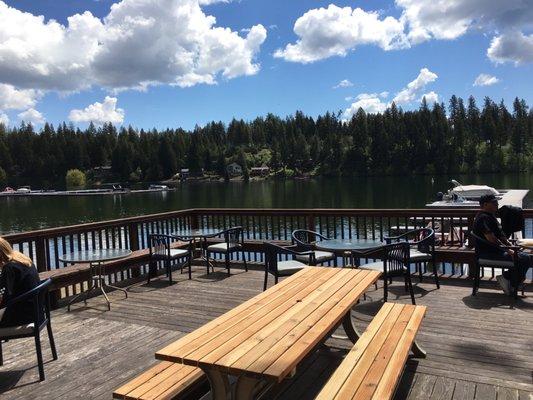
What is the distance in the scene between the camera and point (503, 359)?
12.7 feet

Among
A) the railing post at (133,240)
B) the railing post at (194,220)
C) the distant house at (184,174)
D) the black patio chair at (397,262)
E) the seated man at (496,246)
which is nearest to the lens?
the black patio chair at (397,262)

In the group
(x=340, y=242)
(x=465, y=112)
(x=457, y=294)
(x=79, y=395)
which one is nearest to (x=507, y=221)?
(x=457, y=294)

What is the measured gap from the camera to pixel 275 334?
2625 millimetres

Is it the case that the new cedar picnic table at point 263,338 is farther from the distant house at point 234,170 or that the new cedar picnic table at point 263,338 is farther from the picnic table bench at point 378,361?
the distant house at point 234,170

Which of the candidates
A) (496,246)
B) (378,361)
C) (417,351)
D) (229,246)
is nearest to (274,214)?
(229,246)

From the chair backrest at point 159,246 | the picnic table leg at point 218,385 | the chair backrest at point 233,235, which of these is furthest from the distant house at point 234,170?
the picnic table leg at point 218,385

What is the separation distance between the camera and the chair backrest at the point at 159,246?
725 centimetres

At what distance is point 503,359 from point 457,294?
2.24m

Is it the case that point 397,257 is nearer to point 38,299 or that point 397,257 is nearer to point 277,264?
point 277,264

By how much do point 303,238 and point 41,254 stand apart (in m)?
3.89

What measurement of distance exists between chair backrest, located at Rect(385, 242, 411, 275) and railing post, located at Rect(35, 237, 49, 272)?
15.8 ft

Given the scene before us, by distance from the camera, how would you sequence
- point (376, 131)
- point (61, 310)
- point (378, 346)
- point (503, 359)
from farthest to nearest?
point (376, 131) < point (61, 310) < point (503, 359) < point (378, 346)

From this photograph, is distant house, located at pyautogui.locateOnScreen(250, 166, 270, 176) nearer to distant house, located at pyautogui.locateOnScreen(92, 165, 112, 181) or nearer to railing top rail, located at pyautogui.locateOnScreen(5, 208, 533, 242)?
distant house, located at pyautogui.locateOnScreen(92, 165, 112, 181)

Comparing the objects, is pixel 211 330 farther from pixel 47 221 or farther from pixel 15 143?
pixel 15 143
